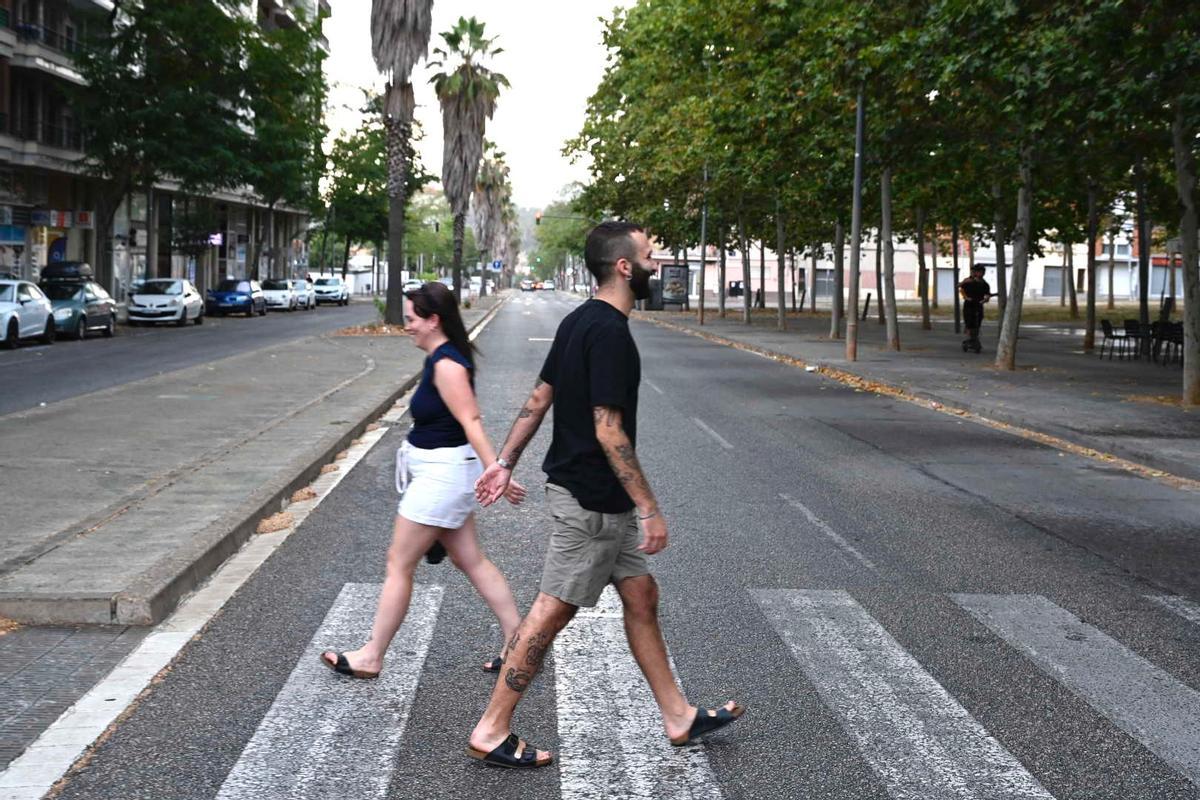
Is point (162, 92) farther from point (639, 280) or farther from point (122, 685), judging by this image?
point (639, 280)

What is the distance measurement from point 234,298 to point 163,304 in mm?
11697

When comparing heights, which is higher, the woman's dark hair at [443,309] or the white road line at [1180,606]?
the woman's dark hair at [443,309]

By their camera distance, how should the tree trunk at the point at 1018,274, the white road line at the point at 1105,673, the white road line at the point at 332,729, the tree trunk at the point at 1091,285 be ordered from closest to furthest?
the white road line at the point at 332,729 < the white road line at the point at 1105,673 < the tree trunk at the point at 1018,274 < the tree trunk at the point at 1091,285

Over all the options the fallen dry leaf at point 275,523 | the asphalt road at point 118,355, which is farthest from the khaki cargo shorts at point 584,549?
the asphalt road at point 118,355

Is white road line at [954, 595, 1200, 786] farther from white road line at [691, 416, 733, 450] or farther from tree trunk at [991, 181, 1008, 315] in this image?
tree trunk at [991, 181, 1008, 315]

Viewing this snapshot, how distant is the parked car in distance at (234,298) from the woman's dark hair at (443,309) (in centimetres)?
5054

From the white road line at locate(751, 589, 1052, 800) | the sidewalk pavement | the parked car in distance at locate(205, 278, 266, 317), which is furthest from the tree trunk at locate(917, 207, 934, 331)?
the white road line at locate(751, 589, 1052, 800)

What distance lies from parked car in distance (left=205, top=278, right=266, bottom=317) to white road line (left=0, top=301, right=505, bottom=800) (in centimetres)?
4716

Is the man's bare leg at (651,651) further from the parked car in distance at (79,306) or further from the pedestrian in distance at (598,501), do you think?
the parked car in distance at (79,306)

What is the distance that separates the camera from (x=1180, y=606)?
24.6 ft

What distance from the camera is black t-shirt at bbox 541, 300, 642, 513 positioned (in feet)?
15.3

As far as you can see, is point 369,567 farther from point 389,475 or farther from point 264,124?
→ point 264,124

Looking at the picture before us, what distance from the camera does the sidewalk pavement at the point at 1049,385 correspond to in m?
15.1

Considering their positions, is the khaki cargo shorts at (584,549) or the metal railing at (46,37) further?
the metal railing at (46,37)
